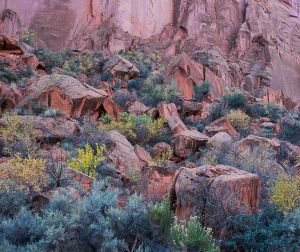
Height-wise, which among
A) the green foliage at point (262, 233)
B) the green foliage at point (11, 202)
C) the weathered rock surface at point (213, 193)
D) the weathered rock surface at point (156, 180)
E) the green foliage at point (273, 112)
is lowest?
the green foliage at point (273, 112)

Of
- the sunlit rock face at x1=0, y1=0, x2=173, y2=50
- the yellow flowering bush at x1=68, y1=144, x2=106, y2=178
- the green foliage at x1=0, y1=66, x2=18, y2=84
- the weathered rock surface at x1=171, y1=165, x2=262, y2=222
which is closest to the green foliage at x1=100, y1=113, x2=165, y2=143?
the yellow flowering bush at x1=68, y1=144, x2=106, y2=178

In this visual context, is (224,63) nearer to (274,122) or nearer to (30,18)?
(274,122)

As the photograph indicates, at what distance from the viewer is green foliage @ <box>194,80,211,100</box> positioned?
2095 centimetres

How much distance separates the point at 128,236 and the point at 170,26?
2782 cm

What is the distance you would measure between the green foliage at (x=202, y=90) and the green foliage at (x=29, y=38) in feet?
35.7

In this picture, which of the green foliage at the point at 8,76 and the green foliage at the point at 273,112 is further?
the green foliage at the point at 273,112

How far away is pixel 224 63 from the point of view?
28.2 metres

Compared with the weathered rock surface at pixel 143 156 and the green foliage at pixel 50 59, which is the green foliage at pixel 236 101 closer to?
the weathered rock surface at pixel 143 156

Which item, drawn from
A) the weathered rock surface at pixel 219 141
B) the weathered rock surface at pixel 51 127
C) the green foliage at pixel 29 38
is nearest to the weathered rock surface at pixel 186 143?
the weathered rock surface at pixel 219 141

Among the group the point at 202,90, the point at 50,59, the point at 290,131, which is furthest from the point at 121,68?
the point at 290,131

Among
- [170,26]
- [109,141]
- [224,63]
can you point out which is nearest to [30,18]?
[170,26]

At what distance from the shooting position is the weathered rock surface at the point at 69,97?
46.5 ft

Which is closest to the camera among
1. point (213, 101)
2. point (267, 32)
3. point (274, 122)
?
point (274, 122)

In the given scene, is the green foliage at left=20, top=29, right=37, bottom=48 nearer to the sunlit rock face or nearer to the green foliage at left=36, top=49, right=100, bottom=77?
the sunlit rock face
